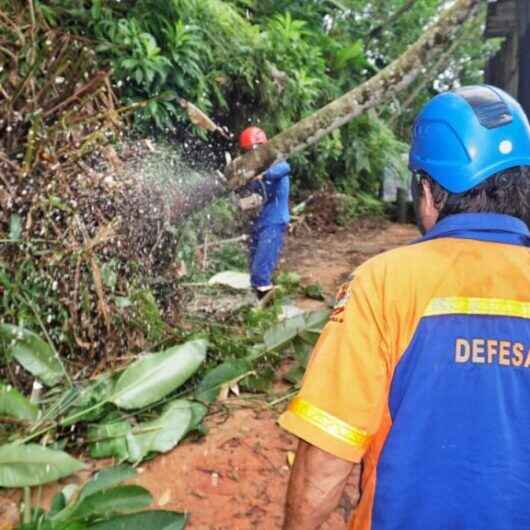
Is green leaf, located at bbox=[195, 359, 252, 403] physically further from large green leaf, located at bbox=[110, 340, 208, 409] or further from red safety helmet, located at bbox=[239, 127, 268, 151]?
red safety helmet, located at bbox=[239, 127, 268, 151]

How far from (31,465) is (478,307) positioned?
2034 millimetres

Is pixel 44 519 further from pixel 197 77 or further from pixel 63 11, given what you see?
pixel 197 77

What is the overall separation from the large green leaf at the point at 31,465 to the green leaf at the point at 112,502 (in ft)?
1.03

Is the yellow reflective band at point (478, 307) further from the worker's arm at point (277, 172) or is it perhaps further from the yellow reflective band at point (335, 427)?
the worker's arm at point (277, 172)

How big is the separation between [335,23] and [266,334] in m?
12.3

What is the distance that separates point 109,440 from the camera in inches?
122

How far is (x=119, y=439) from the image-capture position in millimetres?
3086

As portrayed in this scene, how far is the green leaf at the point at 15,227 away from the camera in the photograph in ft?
10.8

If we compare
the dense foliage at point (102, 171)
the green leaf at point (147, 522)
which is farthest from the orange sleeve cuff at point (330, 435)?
the dense foliage at point (102, 171)

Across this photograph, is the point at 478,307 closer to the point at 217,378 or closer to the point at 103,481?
the point at 103,481

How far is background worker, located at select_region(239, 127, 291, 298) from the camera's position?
22.0 ft

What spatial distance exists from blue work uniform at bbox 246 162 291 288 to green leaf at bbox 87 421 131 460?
3785mm

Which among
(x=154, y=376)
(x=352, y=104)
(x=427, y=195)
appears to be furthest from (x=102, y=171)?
(x=427, y=195)

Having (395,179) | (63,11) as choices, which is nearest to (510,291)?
(63,11)
